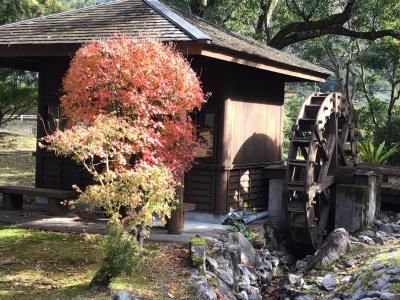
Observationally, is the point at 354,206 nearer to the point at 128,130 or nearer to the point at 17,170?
the point at 128,130

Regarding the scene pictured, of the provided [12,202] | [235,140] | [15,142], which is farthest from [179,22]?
[15,142]

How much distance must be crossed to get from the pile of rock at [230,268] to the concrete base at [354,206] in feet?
8.66

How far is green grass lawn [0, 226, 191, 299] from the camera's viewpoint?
674cm

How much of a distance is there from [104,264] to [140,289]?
55cm

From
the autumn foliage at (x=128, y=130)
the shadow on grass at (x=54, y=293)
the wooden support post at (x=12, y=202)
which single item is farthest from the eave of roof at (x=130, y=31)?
the shadow on grass at (x=54, y=293)

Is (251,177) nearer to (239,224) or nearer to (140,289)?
(239,224)

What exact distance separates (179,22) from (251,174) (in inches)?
165

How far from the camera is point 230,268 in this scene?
28.0 ft

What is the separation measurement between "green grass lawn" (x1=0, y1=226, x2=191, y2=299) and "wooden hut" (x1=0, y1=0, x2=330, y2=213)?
114 inches

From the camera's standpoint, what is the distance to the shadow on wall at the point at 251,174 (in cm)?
1161

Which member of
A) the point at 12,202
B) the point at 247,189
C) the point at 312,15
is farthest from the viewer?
the point at 312,15

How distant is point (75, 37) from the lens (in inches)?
399

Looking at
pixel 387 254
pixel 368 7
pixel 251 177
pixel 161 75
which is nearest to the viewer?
pixel 161 75

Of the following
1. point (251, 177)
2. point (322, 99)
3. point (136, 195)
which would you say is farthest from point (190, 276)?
point (322, 99)
